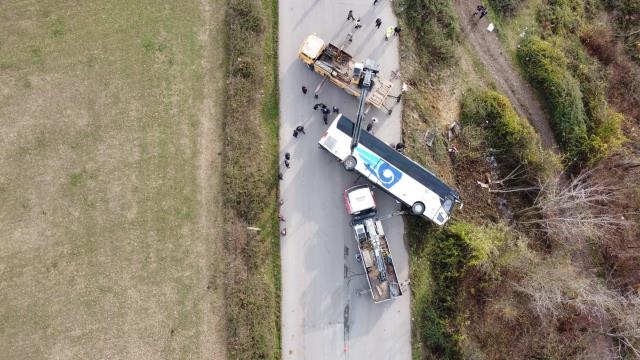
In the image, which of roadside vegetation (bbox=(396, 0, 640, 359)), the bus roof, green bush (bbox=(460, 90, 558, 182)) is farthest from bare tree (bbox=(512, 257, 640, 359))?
the bus roof

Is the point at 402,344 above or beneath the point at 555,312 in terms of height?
beneath

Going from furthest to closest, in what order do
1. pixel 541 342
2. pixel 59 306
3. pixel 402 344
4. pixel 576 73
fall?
pixel 576 73 < pixel 541 342 < pixel 402 344 < pixel 59 306

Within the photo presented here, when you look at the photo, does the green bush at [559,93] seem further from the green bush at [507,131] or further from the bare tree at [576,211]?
the green bush at [507,131]

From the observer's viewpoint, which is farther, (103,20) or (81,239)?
(103,20)

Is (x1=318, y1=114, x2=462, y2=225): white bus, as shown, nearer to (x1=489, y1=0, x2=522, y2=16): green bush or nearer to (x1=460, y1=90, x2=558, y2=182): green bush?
(x1=460, y1=90, x2=558, y2=182): green bush

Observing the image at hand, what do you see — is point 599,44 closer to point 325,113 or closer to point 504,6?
point 504,6

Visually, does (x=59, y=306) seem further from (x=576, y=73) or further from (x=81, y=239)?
(x=576, y=73)

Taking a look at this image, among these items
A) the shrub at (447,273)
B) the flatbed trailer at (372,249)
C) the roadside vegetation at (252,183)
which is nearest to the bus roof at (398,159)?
the flatbed trailer at (372,249)

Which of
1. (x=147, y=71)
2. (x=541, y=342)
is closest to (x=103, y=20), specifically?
(x=147, y=71)
